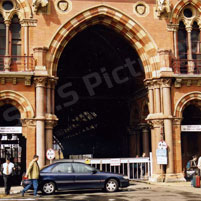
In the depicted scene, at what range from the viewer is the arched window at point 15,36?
83.8 ft

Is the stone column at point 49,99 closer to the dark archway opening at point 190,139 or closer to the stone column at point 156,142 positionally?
the stone column at point 156,142

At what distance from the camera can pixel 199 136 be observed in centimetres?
3034

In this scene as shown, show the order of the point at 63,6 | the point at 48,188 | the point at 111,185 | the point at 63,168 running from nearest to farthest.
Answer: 1. the point at 48,188
2. the point at 63,168
3. the point at 111,185
4. the point at 63,6

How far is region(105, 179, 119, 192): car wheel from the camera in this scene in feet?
64.3

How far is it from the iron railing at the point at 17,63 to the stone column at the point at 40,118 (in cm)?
98

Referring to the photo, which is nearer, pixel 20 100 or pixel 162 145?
pixel 20 100

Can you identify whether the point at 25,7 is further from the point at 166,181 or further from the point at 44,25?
the point at 166,181

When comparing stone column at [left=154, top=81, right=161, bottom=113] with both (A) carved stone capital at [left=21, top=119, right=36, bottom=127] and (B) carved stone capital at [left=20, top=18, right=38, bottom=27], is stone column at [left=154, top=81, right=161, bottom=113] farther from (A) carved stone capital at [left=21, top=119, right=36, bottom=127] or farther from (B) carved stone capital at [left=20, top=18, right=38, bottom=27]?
(B) carved stone capital at [left=20, top=18, right=38, bottom=27]

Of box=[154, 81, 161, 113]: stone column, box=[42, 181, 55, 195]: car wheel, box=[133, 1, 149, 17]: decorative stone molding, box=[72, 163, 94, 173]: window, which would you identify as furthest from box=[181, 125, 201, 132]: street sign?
box=[42, 181, 55, 195]: car wheel

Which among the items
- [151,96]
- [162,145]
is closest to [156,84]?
[151,96]

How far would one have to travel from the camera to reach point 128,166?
2603 centimetres

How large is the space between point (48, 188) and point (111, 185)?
291cm

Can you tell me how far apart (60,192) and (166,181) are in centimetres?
725

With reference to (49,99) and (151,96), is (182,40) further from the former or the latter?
(49,99)
